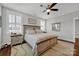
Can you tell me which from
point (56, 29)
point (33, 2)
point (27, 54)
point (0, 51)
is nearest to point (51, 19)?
point (56, 29)

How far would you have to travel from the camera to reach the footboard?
161cm

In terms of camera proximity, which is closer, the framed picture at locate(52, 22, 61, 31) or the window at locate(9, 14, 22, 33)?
the window at locate(9, 14, 22, 33)

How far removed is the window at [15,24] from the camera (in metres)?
1.57

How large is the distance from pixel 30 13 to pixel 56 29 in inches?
25.7

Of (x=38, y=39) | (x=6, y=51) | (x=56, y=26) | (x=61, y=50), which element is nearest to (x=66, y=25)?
(x=56, y=26)

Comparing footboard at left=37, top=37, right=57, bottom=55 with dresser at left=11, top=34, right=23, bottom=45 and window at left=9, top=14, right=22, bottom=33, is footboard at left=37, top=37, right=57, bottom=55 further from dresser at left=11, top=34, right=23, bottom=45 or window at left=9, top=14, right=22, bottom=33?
window at left=9, top=14, right=22, bottom=33

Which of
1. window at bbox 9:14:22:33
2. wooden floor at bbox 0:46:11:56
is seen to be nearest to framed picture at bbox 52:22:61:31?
window at bbox 9:14:22:33

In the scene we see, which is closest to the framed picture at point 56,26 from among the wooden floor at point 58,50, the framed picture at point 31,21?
the wooden floor at point 58,50

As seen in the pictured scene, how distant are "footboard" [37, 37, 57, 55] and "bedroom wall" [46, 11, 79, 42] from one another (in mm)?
164

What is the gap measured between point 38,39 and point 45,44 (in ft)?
0.65

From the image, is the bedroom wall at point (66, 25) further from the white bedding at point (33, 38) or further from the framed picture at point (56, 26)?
the white bedding at point (33, 38)

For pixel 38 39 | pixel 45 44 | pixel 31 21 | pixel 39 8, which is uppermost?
pixel 39 8

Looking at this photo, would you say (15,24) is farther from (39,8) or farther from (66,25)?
(66,25)

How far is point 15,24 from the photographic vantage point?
5.28 ft
